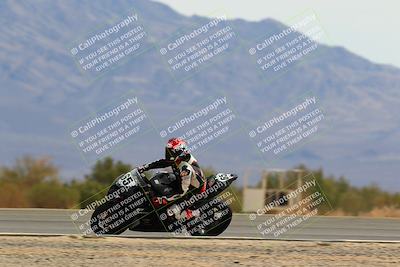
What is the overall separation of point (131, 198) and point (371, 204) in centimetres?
2051

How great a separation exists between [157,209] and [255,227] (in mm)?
4222

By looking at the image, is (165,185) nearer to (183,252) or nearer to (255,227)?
(183,252)

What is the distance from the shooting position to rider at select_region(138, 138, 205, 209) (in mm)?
16922

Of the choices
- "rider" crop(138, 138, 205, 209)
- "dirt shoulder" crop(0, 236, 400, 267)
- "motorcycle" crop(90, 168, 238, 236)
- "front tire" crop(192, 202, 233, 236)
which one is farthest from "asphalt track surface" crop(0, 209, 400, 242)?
"dirt shoulder" crop(0, 236, 400, 267)

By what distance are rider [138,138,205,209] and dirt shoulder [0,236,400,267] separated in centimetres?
94

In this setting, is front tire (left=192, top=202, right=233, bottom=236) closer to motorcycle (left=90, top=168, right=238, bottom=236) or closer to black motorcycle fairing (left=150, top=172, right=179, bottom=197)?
motorcycle (left=90, top=168, right=238, bottom=236)

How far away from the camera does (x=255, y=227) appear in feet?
68.6

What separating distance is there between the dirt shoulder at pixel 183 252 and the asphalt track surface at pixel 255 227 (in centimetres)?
166

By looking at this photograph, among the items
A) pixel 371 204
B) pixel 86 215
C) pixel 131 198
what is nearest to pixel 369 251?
pixel 131 198

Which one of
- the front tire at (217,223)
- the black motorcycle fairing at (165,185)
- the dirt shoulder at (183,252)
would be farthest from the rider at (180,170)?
→ the dirt shoulder at (183,252)

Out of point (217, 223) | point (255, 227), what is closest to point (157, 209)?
point (217, 223)

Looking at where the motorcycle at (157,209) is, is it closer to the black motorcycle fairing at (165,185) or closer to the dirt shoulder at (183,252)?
the black motorcycle fairing at (165,185)

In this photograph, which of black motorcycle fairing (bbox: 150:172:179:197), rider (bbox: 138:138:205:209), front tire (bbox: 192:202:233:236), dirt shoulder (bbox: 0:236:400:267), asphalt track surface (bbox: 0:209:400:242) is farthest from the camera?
asphalt track surface (bbox: 0:209:400:242)

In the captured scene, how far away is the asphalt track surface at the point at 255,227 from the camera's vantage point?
1866 cm
